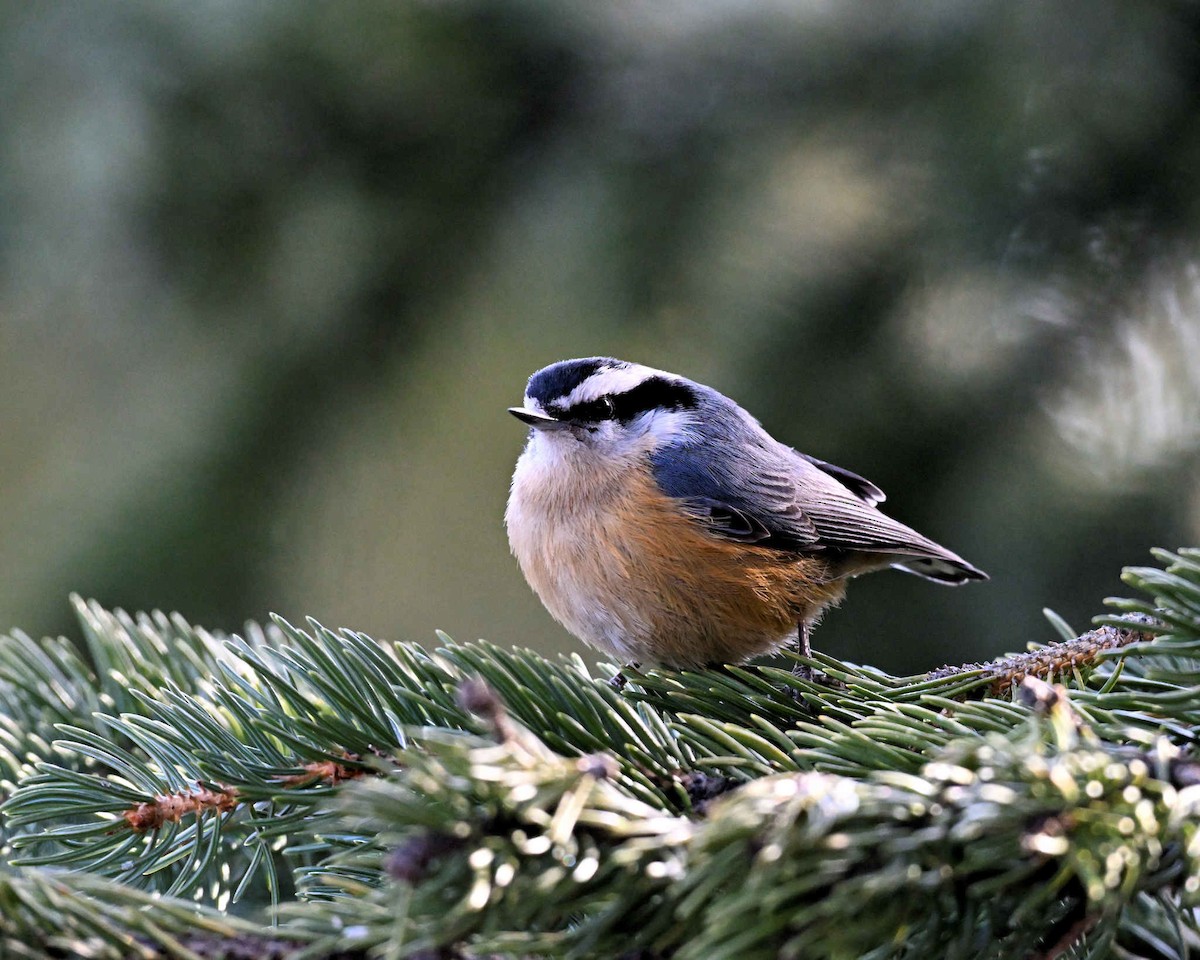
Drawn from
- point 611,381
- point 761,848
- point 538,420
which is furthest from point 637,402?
point 761,848

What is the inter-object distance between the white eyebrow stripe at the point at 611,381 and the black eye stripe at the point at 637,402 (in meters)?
0.01

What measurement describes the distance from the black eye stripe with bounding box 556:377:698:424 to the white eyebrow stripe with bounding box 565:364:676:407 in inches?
0.4

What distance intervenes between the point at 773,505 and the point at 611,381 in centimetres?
49

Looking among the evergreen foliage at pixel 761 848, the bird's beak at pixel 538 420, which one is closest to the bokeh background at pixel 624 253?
the bird's beak at pixel 538 420

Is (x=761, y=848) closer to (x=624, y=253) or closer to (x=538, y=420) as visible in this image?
(x=538, y=420)

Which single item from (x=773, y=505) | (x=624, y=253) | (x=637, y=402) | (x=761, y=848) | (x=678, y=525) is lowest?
(x=773, y=505)

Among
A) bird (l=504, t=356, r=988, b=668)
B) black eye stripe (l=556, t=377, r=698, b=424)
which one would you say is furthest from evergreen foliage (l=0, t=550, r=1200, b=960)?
black eye stripe (l=556, t=377, r=698, b=424)

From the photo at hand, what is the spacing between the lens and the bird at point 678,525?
7.49ft

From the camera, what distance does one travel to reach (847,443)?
2822 mm

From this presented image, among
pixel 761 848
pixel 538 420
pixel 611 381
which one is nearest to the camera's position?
pixel 761 848

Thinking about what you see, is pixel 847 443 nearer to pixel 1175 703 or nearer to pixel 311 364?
pixel 311 364

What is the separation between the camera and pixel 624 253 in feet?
9.00

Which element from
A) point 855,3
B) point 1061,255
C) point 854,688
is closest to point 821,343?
point 1061,255

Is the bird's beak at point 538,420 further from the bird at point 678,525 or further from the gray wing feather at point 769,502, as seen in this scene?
the gray wing feather at point 769,502
